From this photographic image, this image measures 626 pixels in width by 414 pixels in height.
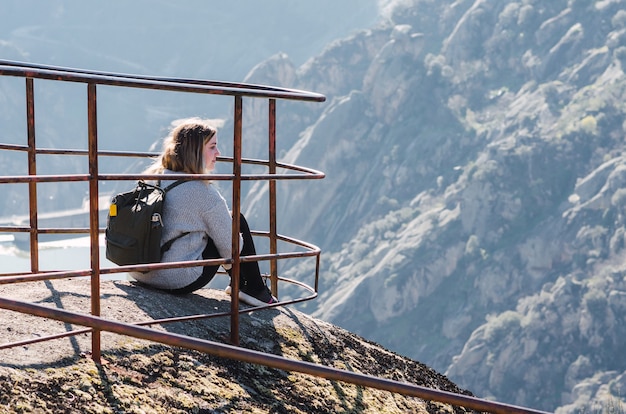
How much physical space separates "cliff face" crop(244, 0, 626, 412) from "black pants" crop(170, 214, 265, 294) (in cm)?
10222

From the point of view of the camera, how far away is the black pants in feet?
16.7

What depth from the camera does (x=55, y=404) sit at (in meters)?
3.43

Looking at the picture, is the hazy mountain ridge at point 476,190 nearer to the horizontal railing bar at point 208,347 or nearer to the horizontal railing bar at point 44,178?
the horizontal railing bar at point 44,178

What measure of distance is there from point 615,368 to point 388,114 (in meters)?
64.8

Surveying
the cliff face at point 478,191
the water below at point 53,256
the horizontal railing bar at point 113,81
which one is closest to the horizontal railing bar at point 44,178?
the horizontal railing bar at point 113,81

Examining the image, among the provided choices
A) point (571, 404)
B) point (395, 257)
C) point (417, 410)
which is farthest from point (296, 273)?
point (417, 410)

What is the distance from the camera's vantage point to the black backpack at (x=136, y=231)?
478cm

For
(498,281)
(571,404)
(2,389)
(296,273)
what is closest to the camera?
(2,389)

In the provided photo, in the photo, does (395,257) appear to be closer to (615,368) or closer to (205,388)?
(615,368)

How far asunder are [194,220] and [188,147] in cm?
40

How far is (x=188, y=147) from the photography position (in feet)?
16.8

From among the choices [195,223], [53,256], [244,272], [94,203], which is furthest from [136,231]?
[53,256]

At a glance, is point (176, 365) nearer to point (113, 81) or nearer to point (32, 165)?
point (113, 81)

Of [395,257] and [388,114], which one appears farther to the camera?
[388,114]
